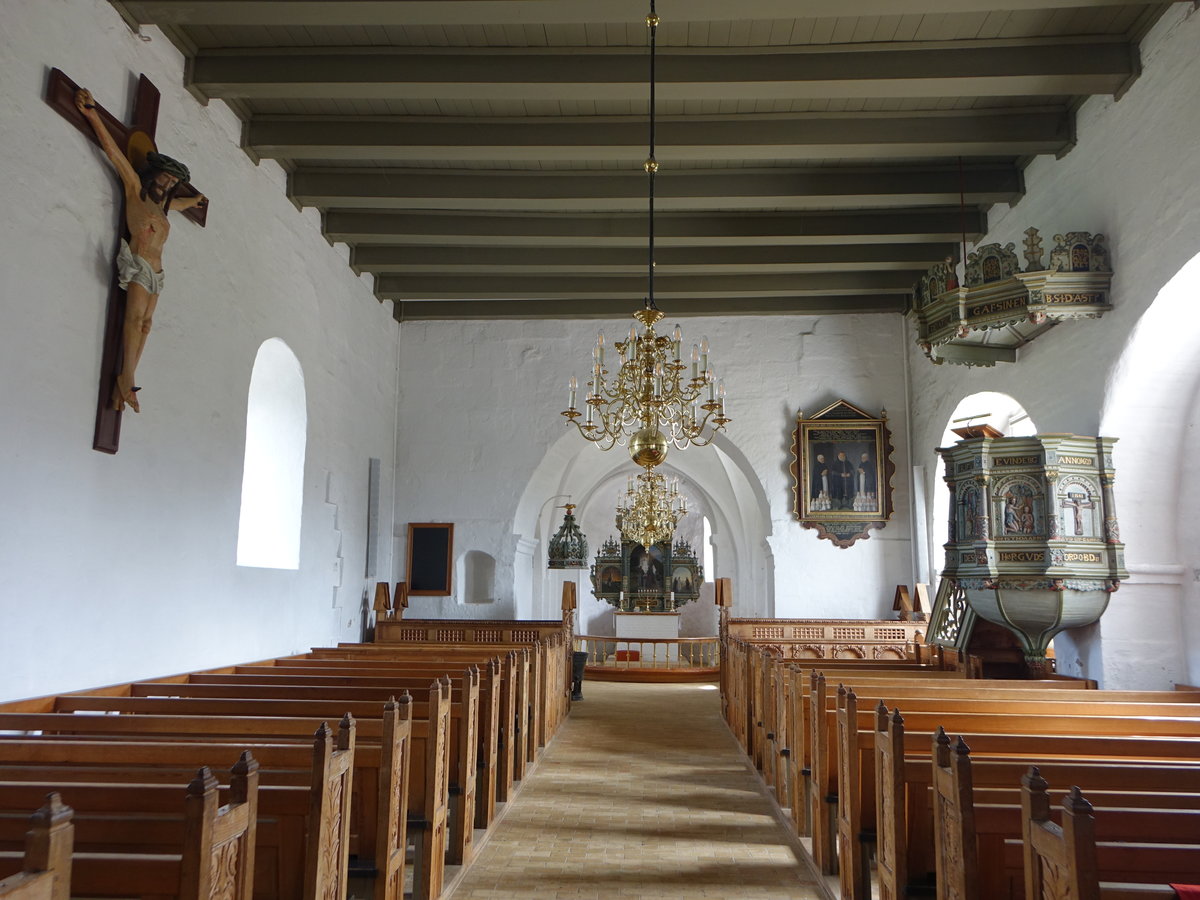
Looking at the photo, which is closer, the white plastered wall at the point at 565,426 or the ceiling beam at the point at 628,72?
the ceiling beam at the point at 628,72

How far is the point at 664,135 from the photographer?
26.1 ft

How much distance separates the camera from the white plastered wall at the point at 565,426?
12.1 m

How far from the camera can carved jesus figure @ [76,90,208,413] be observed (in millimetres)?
5824

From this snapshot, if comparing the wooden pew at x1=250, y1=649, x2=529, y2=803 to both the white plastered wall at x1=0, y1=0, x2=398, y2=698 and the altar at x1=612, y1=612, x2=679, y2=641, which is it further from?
the altar at x1=612, y1=612, x2=679, y2=641

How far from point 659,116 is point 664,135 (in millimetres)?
180

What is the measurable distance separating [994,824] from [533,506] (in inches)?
428

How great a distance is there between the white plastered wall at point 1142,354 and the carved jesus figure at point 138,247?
688cm

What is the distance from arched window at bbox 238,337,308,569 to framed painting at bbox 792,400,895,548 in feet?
21.5

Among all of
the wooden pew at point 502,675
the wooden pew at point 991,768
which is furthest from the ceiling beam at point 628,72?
the wooden pew at point 991,768

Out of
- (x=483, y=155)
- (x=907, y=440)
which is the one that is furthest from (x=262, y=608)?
(x=907, y=440)

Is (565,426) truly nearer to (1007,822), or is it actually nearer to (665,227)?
(665,227)

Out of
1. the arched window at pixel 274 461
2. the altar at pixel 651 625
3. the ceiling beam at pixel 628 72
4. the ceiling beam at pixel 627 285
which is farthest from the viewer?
the altar at pixel 651 625

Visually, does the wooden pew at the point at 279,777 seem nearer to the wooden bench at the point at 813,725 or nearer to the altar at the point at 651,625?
the wooden bench at the point at 813,725

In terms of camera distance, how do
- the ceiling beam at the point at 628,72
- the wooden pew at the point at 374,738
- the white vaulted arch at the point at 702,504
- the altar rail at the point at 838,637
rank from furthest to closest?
the white vaulted arch at the point at 702,504 → the altar rail at the point at 838,637 → the ceiling beam at the point at 628,72 → the wooden pew at the point at 374,738
